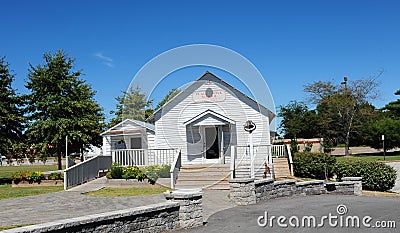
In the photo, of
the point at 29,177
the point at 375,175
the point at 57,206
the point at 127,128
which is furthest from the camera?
the point at 127,128

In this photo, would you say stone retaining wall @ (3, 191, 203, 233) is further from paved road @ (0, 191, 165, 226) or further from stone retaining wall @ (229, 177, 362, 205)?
stone retaining wall @ (229, 177, 362, 205)

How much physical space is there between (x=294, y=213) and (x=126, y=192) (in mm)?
7075

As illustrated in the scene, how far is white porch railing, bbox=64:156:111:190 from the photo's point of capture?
17.2m

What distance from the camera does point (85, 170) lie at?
18781 millimetres

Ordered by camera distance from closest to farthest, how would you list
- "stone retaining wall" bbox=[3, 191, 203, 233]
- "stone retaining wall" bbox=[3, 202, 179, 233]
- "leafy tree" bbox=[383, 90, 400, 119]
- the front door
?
"stone retaining wall" bbox=[3, 202, 179, 233] < "stone retaining wall" bbox=[3, 191, 203, 233] < the front door < "leafy tree" bbox=[383, 90, 400, 119]

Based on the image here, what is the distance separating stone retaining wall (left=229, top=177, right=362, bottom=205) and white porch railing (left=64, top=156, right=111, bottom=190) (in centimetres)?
773

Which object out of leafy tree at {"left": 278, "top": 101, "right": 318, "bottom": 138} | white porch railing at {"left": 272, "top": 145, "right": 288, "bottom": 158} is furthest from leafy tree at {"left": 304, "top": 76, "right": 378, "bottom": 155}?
white porch railing at {"left": 272, "top": 145, "right": 288, "bottom": 158}

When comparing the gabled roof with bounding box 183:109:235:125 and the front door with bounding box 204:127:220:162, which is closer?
the gabled roof with bounding box 183:109:235:125

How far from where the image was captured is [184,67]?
11195mm

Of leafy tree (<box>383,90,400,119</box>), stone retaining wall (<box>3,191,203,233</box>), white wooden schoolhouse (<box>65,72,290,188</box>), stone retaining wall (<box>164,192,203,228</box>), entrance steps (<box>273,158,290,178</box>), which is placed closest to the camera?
stone retaining wall (<box>3,191,203,233</box>)

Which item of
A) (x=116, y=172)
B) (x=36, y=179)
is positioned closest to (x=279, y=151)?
(x=116, y=172)

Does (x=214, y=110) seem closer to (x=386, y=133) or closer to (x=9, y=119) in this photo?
(x=9, y=119)

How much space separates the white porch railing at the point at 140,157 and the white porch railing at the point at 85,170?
3.45 feet

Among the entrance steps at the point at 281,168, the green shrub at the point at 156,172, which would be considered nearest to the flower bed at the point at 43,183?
the green shrub at the point at 156,172
